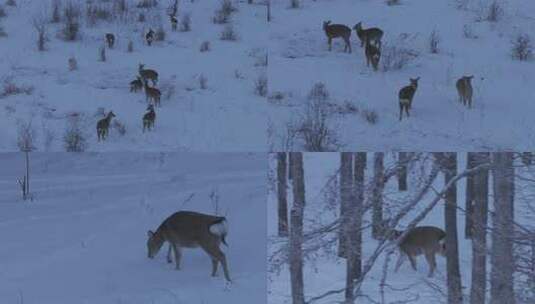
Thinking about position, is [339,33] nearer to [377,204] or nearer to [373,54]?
[373,54]

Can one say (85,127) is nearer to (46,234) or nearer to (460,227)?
(46,234)

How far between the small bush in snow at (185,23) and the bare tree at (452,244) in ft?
8.85

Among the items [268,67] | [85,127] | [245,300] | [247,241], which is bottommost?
[245,300]

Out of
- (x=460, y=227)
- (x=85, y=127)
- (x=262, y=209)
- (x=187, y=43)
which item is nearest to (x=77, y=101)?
(x=85, y=127)

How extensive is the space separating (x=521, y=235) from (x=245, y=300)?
1748 millimetres

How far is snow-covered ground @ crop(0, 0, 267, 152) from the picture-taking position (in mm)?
6844

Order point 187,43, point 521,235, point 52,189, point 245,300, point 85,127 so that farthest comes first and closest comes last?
point 187,43 → point 85,127 → point 52,189 → point 245,300 → point 521,235

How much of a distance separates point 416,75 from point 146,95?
2.08 meters

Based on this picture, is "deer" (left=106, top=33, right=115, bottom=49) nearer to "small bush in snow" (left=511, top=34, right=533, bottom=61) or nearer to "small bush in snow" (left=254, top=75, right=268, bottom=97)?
"small bush in snow" (left=254, top=75, right=268, bottom=97)

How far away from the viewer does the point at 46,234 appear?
6.02 metres

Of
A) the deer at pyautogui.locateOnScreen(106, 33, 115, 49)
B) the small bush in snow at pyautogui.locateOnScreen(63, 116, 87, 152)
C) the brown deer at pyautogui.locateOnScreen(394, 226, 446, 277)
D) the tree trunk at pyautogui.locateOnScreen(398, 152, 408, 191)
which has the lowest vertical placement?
the brown deer at pyautogui.locateOnScreen(394, 226, 446, 277)

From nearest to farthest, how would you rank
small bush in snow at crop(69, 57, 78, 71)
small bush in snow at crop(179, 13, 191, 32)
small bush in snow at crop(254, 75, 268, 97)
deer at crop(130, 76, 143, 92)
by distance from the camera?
small bush in snow at crop(254, 75, 268, 97), deer at crop(130, 76, 143, 92), small bush in snow at crop(69, 57, 78, 71), small bush in snow at crop(179, 13, 191, 32)

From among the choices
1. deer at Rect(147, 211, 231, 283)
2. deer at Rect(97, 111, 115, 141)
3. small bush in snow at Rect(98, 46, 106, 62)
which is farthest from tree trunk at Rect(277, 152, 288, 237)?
small bush in snow at Rect(98, 46, 106, 62)

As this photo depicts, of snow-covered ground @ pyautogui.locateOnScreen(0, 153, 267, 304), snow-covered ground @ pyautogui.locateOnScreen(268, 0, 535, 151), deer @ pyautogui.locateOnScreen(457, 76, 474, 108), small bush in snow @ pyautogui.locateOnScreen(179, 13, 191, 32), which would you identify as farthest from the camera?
small bush in snow @ pyautogui.locateOnScreen(179, 13, 191, 32)
